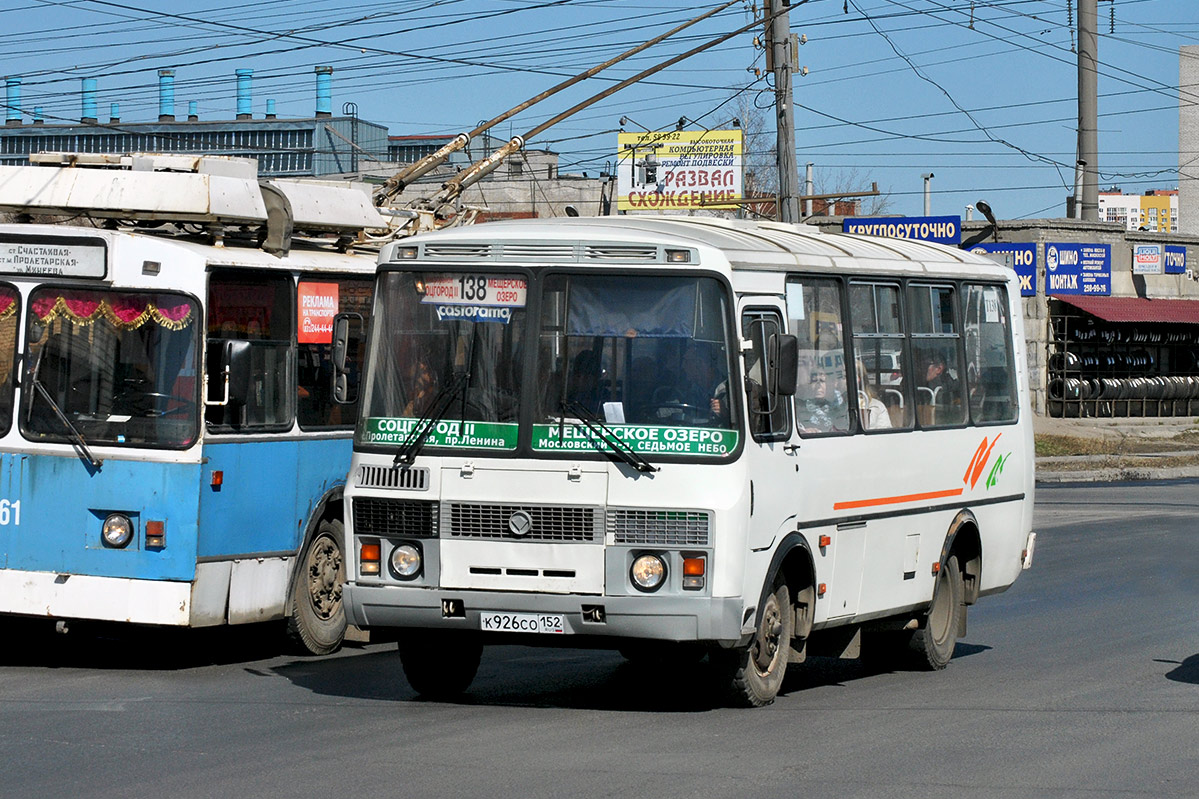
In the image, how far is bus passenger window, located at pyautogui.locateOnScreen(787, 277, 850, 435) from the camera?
9969mm

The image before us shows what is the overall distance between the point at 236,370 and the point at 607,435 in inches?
119

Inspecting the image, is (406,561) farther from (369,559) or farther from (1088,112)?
(1088,112)

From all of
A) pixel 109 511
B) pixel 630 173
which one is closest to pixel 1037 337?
pixel 630 173

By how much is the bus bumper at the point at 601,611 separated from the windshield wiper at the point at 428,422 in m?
0.68

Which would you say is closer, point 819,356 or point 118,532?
point 819,356

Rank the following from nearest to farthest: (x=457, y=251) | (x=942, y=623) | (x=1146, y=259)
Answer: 1. (x=457, y=251)
2. (x=942, y=623)
3. (x=1146, y=259)

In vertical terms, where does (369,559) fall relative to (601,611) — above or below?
above

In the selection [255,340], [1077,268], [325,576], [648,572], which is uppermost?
[1077,268]

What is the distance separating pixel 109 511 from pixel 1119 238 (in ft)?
130

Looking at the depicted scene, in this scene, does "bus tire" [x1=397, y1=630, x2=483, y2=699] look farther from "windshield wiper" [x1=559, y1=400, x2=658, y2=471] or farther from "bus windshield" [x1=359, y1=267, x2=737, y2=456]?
"windshield wiper" [x1=559, y1=400, x2=658, y2=471]

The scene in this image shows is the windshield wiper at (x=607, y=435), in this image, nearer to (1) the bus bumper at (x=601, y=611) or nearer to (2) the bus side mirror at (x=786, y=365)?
(1) the bus bumper at (x=601, y=611)

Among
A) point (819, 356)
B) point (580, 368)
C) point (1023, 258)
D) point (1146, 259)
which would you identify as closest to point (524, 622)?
point (580, 368)

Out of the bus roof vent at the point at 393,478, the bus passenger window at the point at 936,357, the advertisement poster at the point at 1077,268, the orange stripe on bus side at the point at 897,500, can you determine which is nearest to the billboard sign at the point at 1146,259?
the advertisement poster at the point at 1077,268

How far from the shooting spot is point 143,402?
10547 mm
